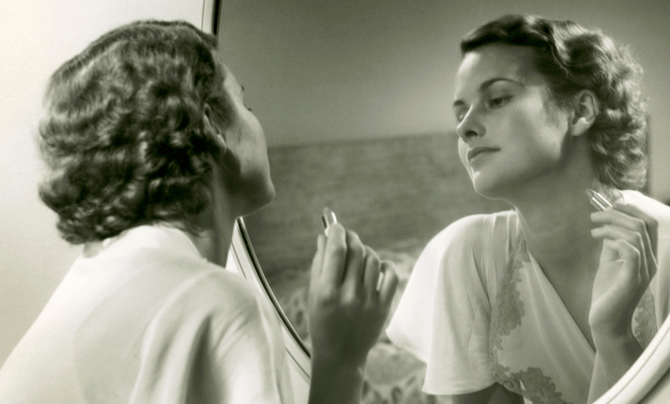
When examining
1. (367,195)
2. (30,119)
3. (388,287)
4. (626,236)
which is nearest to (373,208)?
(367,195)

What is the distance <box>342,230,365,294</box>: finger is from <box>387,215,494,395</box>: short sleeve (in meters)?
0.08

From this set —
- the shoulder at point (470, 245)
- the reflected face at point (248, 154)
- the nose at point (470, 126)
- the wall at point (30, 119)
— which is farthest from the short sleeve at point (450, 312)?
the wall at point (30, 119)

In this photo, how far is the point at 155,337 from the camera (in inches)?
32.0

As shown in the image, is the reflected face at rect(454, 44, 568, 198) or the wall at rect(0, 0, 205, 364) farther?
the wall at rect(0, 0, 205, 364)

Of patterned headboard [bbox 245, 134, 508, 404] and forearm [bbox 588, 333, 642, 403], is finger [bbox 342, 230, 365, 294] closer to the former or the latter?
patterned headboard [bbox 245, 134, 508, 404]

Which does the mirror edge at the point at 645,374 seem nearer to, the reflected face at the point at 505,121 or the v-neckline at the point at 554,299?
the v-neckline at the point at 554,299

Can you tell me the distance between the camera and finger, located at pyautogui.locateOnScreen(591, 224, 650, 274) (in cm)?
70

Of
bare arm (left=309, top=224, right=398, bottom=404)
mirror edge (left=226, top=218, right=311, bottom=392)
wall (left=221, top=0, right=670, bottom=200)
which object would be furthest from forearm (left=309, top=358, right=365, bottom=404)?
wall (left=221, top=0, right=670, bottom=200)

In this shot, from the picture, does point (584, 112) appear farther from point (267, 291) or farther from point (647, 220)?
point (267, 291)

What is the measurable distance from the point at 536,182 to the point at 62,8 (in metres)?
0.96

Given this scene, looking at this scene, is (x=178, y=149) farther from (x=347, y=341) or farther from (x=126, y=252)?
(x=347, y=341)

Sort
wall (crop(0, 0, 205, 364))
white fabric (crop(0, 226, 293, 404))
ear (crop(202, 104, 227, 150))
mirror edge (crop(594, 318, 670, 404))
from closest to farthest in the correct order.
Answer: mirror edge (crop(594, 318, 670, 404)), white fabric (crop(0, 226, 293, 404)), ear (crop(202, 104, 227, 150)), wall (crop(0, 0, 205, 364))

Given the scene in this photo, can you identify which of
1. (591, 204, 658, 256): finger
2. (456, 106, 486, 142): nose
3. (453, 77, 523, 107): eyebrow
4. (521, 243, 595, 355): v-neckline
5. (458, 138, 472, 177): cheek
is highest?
(453, 77, 523, 107): eyebrow

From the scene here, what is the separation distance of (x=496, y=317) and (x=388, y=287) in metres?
0.14
